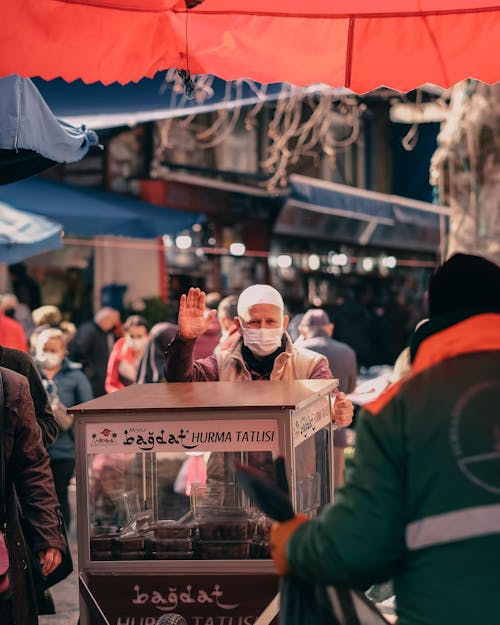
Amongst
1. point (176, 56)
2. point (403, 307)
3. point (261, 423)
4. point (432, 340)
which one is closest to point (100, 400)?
point (261, 423)

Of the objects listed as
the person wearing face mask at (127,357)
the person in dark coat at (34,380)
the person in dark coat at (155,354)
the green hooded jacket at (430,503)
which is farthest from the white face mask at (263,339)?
the person wearing face mask at (127,357)

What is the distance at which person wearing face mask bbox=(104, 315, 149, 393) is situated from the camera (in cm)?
1131

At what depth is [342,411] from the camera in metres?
5.34

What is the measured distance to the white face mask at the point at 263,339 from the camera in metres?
5.23

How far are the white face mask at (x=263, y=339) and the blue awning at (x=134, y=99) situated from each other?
5.29 metres

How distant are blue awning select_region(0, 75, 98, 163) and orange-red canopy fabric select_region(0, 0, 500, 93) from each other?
0.22 m

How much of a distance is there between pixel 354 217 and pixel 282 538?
883 inches

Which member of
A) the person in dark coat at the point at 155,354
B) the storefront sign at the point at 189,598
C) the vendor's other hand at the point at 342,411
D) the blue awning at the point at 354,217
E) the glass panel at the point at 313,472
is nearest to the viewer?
the storefront sign at the point at 189,598

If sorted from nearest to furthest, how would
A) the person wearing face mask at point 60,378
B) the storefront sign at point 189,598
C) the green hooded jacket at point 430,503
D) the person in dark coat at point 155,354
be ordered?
the green hooded jacket at point 430,503, the storefront sign at point 189,598, the person wearing face mask at point 60,378, the person in dark coat at point 155,354

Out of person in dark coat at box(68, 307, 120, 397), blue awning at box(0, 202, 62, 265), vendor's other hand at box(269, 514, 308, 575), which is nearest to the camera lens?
vendor's other hand at box(269, 514, 308, 575)

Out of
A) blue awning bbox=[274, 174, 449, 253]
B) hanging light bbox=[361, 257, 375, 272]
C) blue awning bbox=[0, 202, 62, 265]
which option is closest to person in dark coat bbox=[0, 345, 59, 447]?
blue awning bbox=[0, 202, 62, 265]

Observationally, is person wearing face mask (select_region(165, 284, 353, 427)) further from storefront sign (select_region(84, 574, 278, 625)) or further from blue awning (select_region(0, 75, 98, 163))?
storefront sign (select_region(84, 574, 278, 625))

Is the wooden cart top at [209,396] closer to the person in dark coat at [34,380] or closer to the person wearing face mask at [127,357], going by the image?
the person in dark coat at [34,380]

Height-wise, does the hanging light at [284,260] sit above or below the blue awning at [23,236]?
below
